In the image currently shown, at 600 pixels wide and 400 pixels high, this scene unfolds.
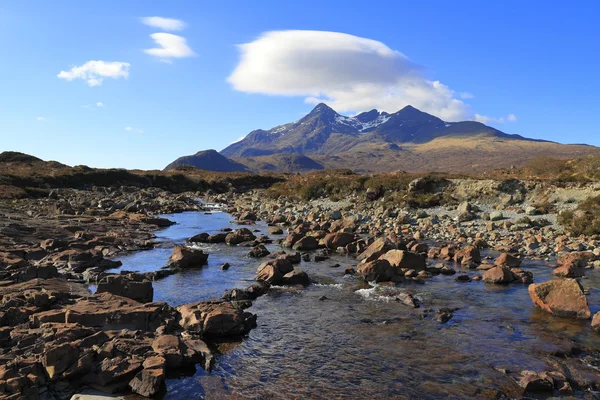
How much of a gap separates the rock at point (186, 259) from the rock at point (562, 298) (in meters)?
16.4

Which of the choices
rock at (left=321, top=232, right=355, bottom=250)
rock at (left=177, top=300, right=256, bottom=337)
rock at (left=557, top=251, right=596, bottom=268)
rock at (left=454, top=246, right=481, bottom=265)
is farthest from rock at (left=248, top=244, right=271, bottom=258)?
rock at (left=557, top=251, right=596, bottom=268)

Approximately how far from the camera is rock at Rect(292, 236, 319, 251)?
28500mm

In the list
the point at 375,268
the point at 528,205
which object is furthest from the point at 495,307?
the point at 528,205

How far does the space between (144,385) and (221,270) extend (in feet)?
42.2

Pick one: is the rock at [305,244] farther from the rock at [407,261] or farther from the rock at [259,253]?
the rock at [407,261]

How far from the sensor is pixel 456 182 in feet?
151

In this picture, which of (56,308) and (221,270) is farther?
(221,270)

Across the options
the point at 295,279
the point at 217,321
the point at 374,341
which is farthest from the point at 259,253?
the point at 374,341

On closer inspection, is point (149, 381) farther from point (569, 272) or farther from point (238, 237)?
point (238, 237)

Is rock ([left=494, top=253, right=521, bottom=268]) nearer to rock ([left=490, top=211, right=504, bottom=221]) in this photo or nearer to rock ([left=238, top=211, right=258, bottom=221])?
rock ([left=490, top=211, right=504, bottom=221])

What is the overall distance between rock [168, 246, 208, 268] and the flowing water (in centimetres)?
216

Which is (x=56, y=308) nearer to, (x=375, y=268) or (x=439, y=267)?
(x=375, y=268)

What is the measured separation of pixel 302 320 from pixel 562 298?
30.4ft

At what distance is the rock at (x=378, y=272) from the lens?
1980 centimetres
